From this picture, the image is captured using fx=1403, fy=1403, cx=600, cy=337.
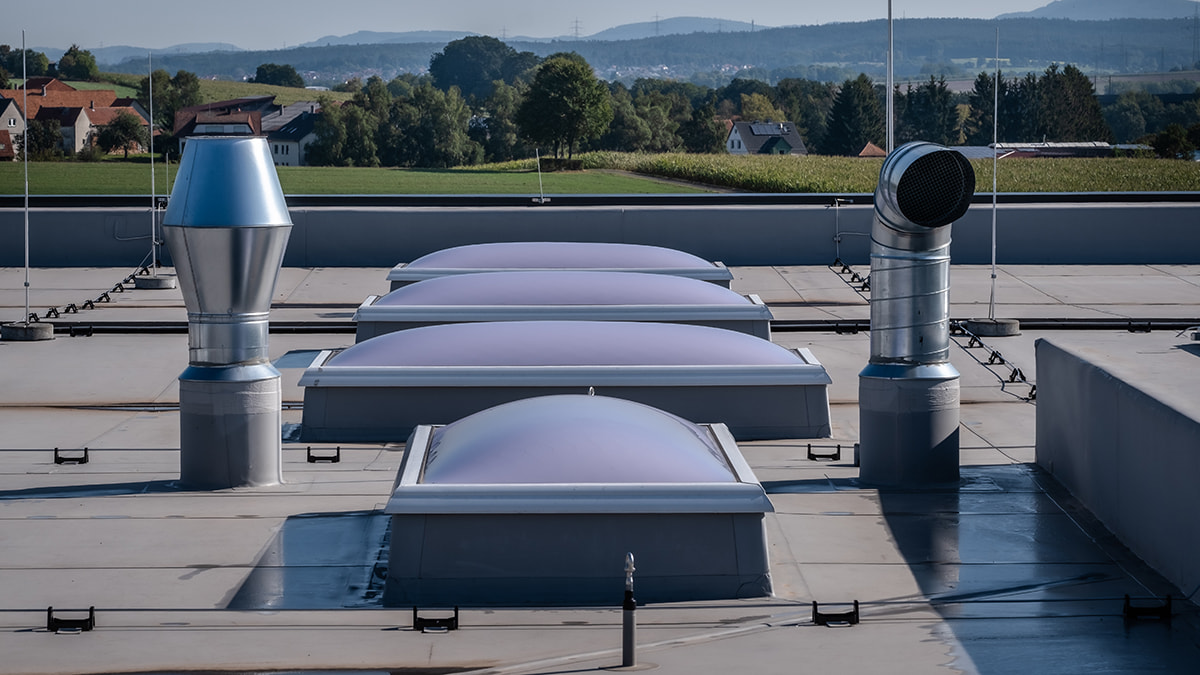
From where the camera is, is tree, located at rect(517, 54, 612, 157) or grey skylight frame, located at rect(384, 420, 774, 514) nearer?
grey skylight frame, located at rect(384, 420, 774, 514)

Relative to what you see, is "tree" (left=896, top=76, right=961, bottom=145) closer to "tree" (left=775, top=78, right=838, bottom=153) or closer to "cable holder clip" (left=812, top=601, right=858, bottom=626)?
"tree" (left=775, top=78, right=838, bottom=153)

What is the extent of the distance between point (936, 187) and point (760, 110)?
164 m

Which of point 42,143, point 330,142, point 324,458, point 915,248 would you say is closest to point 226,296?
point 324,458

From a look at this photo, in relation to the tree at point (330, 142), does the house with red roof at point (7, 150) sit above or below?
below

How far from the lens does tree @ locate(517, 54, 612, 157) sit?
7456 cm

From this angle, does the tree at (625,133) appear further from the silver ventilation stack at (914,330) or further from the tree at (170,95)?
the silver ventilation stack at (914,330)

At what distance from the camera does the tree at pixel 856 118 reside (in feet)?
380

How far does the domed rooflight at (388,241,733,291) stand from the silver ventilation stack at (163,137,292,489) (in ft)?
28.1

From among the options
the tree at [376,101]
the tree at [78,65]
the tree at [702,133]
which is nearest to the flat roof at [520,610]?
the tree at [376,101]

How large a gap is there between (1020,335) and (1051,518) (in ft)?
33.9

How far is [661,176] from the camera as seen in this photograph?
2080 inches

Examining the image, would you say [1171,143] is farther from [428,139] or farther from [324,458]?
[324,458]

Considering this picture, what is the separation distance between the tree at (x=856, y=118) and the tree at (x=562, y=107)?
44704mm

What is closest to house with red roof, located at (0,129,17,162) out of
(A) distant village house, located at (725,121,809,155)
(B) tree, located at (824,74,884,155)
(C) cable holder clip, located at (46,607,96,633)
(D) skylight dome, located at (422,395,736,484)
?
(D) skylight dome, located at (422,395,736,484)
